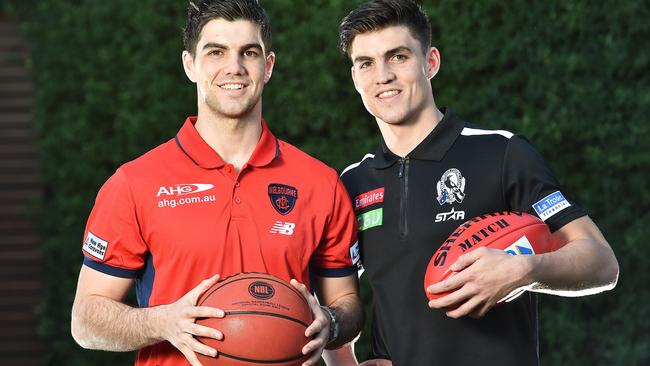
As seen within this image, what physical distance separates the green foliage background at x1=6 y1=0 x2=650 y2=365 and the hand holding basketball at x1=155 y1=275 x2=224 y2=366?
9.97 feet

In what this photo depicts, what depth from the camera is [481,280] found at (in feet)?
9.99

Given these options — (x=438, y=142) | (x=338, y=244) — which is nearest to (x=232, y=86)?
(x=338, y=244)

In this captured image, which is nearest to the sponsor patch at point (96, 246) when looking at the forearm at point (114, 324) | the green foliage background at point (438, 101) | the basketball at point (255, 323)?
the forearm at point (114, 324)

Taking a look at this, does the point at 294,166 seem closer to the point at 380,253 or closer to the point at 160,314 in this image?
the point at 380,253

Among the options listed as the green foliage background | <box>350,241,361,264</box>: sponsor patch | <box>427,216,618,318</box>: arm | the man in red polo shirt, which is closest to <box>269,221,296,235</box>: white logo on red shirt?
the man in red polo shirt

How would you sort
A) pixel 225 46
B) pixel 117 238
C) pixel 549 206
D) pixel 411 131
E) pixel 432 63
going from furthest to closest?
pixel 432 63 → pixel 411 131 → pixel 225 46 → pixel 549 206 → pixel 117 238

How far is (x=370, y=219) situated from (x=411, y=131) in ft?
1.33

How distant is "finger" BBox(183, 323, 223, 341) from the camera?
2.99 meters

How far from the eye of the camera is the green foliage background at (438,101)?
18.5 ft

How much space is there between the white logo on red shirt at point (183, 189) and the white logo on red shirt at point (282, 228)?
29 cm

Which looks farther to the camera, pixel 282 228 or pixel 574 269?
pixel 282 228

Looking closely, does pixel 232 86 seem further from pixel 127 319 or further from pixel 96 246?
pixel 127 319

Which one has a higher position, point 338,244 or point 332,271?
point 338,244

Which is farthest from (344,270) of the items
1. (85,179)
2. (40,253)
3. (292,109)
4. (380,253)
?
(40,253)
